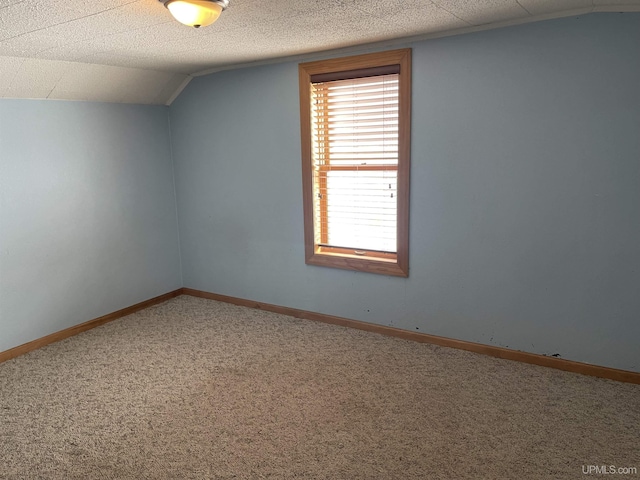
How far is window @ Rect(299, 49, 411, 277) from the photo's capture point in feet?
11.1

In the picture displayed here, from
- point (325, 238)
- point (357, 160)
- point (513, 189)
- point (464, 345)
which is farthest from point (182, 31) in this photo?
point (464, 345)

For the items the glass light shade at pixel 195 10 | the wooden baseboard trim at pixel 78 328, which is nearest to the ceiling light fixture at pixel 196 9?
the glass light shade at pixel 195 10

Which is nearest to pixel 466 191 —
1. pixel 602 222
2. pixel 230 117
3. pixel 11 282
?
pixel 602 222

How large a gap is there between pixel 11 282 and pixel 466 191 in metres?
3.24

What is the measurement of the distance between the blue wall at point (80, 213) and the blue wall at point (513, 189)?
110 cm

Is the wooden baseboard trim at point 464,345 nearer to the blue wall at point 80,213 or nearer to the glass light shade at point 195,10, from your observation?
the blue wall at point 80,213

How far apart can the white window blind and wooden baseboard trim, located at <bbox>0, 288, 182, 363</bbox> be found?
5.64 feet

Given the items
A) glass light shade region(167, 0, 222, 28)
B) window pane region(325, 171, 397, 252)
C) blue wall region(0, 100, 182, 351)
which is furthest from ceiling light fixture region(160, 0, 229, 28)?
blue wall region(0, 100, 182, 351)

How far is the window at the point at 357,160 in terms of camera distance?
3381 millimetres

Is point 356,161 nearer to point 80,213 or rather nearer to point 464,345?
point 464,345

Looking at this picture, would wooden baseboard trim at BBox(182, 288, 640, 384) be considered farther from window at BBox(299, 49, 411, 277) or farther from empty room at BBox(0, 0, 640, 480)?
window at BBox(299, 49, 411, 277)

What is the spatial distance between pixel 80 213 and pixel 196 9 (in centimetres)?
242

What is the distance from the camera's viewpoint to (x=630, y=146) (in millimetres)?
2695

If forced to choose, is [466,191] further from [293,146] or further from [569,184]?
[293,146]
